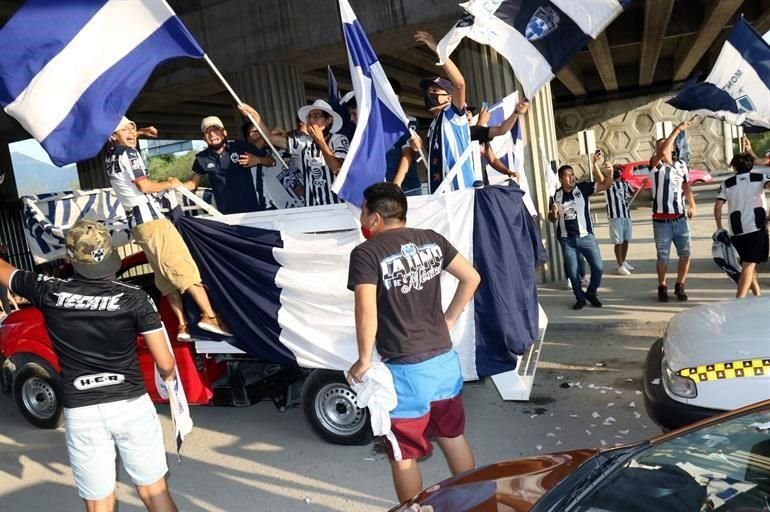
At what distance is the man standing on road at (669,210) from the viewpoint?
8.15 meters

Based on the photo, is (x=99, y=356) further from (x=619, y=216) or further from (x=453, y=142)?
(x=619, y=216)

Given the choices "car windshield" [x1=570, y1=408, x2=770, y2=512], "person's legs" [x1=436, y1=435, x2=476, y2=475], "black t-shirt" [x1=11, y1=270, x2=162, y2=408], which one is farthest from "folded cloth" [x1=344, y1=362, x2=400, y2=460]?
"car windshield" [x1=570, y1=408, x2=770, y2=512]

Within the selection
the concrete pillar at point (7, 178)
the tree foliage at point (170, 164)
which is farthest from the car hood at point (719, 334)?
the tree foliage at point (170, 164)

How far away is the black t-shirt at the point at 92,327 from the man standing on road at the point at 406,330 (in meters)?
1.20

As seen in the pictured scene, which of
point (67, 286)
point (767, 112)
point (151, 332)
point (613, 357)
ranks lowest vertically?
point (613, 357)

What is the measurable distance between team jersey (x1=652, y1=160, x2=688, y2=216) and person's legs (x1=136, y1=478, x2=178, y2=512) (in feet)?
22.1

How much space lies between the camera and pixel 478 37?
519 cm

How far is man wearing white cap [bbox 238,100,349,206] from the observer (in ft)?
20.4

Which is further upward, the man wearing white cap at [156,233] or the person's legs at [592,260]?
the man wearing white cap at [156,233]

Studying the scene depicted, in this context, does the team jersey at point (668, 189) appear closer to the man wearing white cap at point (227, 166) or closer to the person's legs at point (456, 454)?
the man wearing white cap at point (227, 166)

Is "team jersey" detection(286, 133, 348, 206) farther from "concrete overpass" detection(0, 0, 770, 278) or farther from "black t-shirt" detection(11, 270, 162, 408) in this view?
"concrete overpass" detection(0, 0, 770, 278)

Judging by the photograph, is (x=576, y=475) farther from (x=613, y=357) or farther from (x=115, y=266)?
(x=613, y=357)

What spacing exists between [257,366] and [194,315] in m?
0.88

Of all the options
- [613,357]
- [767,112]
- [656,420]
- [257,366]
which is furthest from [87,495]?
[767,112]
